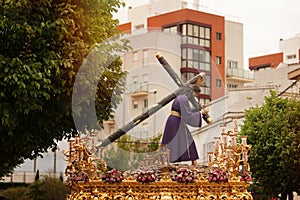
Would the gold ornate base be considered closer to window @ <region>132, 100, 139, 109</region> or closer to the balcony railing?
window @ <region>132, 100, 139, 109</region>

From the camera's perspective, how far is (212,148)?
61.2 ft

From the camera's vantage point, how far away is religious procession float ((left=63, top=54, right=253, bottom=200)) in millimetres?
15023

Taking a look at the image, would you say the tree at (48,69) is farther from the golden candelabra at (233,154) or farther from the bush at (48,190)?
the bush at (48,190)

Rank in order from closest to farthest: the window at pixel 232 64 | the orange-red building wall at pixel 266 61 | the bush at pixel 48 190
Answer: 1. the bush at pixel 48 190
2. the window at pixel 232 64
3. the orange-red building wall at pixel 266 61

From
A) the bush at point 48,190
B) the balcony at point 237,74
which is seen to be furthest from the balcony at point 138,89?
the balcony at point 237,74

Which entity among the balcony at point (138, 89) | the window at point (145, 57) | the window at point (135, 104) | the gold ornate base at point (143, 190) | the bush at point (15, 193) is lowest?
the bush at point (15, 193)

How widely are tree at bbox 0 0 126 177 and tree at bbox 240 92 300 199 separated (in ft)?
39.2

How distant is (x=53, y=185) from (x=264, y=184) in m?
11.6

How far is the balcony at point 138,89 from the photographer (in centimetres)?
1812

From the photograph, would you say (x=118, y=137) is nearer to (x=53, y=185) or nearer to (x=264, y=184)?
(x=264, y=184)

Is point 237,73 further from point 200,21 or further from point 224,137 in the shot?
point 224,137

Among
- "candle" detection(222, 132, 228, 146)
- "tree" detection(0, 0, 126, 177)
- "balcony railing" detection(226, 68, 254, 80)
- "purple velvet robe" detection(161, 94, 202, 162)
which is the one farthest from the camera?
"balcony railing" detection(226, 68, 254, 80)

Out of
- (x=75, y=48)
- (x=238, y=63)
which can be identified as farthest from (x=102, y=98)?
(x=238, y=63)

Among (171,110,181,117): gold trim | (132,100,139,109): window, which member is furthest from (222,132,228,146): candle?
(132,100,139,109): window
